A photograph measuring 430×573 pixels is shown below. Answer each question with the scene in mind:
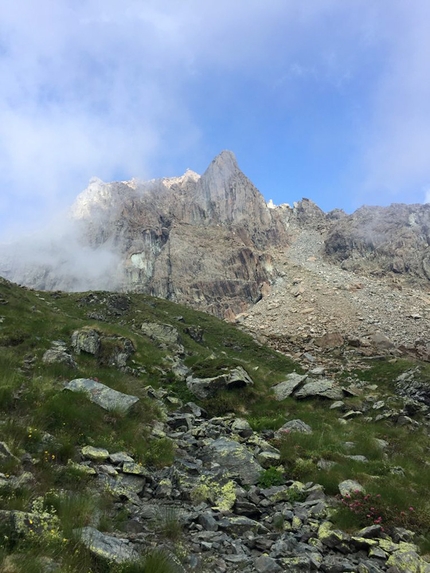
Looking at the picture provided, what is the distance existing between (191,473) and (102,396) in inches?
165

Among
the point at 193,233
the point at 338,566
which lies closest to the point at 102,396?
the point at 338,566

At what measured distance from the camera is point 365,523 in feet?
26.9

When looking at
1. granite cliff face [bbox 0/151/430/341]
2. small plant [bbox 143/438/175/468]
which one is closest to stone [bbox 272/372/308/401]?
small plant [bbox 143/438/175/468]

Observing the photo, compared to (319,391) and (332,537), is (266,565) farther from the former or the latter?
(319,391)

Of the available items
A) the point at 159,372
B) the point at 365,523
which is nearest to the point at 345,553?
the point at 365,523

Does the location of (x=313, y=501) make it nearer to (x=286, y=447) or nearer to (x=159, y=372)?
(x=286, y=447)

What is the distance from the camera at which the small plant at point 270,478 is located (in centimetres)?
1000

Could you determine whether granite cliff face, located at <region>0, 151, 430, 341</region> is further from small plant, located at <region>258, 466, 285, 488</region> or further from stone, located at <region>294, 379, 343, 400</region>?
small plant, located at <region>258, 466, 285, 488</region>

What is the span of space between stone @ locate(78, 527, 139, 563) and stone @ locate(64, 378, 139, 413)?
21.6 feet

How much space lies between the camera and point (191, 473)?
1017 centimetres

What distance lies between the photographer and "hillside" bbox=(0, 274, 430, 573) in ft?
19.5

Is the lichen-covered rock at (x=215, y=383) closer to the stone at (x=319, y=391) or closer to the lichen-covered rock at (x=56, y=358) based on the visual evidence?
the stone at (x=319, y=391)

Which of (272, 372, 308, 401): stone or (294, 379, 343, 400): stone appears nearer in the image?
(272, 372, 308, 401): stone

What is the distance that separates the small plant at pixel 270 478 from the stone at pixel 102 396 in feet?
16.1
